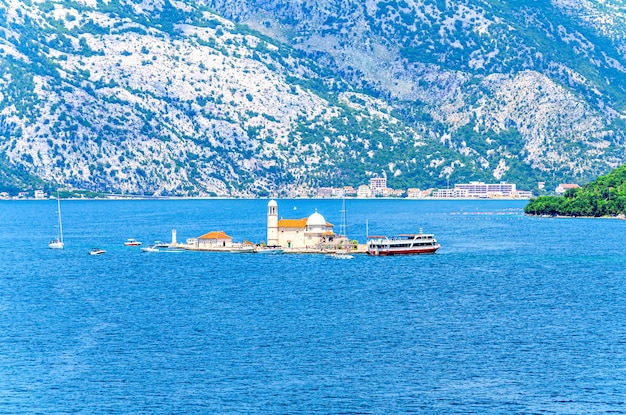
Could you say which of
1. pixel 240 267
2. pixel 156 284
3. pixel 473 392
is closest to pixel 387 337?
pixel 473 392

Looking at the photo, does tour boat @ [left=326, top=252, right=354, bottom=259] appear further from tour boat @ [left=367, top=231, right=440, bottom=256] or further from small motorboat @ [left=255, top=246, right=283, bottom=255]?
small motorboat @ [left=255, top=246, right=283, bottom=255]

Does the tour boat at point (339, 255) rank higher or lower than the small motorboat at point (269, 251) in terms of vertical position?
lower

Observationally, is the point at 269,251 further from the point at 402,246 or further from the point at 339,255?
the point at 402,246

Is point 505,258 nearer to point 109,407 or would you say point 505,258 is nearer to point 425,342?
point 425,342

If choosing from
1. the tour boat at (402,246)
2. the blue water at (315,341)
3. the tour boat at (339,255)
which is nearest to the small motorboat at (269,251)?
the tour boat at (339,255)

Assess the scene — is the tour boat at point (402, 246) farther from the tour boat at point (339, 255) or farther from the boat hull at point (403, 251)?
the tour boat at point (339, 255)

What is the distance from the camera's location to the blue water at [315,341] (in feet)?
285

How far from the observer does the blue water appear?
8675 centimetres

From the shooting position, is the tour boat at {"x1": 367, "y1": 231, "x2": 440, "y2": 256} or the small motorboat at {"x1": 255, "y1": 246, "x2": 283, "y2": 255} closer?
the tour boat at {"x1": 367, "y1": 231, "x2": 440, "y2": 256}

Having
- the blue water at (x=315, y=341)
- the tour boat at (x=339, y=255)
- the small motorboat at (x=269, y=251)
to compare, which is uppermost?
the small motorboat at (x=269, y=251)

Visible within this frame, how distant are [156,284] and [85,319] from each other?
31060 millimetres

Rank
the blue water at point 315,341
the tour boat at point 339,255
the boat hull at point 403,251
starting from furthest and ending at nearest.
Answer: the boat hull at point 403,251 → the tour boat at point 339,255 → the blue water at point 315,341

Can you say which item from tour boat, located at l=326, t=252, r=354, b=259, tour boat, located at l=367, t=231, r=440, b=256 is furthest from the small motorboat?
tour boat, located at l=367, t=231, r=440, b=256

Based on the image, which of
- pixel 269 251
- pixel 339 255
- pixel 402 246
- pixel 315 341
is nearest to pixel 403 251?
pixel 402 246
